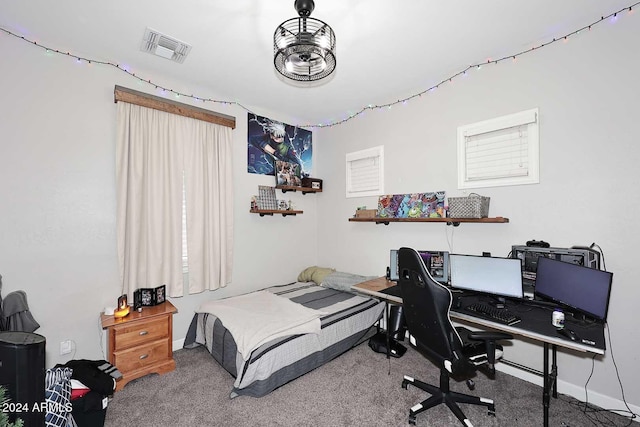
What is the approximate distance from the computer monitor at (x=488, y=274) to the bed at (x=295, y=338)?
102 cm

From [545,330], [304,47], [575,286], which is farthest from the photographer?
[575,286]

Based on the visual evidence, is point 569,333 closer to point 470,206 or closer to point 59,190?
point 470,206

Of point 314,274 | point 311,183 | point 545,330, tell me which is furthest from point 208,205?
point 545,330

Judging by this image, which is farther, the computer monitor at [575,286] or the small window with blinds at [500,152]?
the small window with blinds at [500,152]

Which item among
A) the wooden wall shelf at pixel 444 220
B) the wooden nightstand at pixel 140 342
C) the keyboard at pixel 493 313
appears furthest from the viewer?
the wooden wall shelf at pixel 444 220

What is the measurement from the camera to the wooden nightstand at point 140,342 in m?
2.31

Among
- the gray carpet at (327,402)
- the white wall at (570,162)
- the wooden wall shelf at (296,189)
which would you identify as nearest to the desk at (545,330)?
the gray carpet at (327,402)

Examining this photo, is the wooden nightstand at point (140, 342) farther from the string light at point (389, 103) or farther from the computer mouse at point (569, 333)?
the computer mouse at point (569, 333)

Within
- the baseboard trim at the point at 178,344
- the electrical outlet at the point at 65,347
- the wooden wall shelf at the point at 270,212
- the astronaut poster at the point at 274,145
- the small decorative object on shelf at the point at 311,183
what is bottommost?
the baseboard trim at the point at 178,344

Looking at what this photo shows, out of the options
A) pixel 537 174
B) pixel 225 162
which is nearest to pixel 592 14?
pixel 537 174

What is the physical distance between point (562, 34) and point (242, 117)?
3162 mm

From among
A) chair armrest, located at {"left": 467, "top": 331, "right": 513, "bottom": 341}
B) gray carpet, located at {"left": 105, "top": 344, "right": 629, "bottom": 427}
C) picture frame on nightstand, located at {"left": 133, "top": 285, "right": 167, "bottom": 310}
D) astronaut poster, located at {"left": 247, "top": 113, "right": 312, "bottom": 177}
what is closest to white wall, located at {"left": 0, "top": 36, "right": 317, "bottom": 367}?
picture frame on nightstand, located at {"left": 133, "top": 285, "right": 167, "bottom": 310}

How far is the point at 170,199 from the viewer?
2918mm

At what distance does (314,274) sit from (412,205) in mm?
1623
